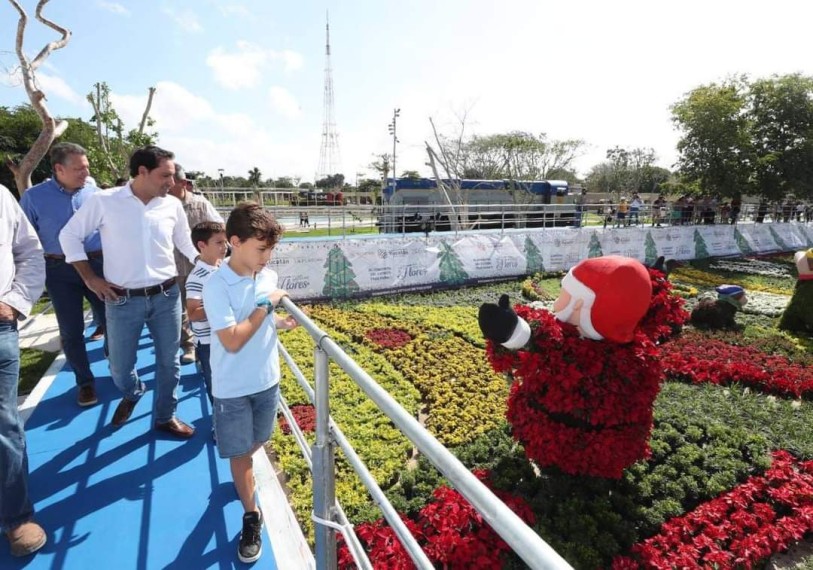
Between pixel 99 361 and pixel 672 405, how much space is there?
594cm

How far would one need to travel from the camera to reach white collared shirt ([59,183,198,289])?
9.36 ft

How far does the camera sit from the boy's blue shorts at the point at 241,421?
2.13 meters

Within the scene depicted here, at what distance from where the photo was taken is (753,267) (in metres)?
13.4

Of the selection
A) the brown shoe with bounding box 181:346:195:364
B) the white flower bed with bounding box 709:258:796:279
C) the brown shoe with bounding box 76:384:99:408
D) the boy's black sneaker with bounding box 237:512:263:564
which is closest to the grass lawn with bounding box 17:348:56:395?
the brown shoe with bounding box 76:384:99:408

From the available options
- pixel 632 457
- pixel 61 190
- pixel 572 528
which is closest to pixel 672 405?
pixel 632 457

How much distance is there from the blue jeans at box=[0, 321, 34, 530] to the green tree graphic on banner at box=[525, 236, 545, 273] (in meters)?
10.6

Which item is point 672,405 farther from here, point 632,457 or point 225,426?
point 225,426

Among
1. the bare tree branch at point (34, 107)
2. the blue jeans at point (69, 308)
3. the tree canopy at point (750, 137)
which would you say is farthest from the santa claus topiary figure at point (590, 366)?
the tree canopy at point (750, 137)

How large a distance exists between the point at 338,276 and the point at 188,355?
4194mm

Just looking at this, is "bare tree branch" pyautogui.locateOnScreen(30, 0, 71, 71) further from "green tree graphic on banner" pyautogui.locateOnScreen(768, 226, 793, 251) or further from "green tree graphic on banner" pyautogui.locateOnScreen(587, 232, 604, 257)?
"green tree graphic on banner" pyautogui.locateOnScreen(768, 226, 793, 251)

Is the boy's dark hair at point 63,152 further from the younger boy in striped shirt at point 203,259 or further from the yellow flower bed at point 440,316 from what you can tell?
the yellow flower bed at point 440,316

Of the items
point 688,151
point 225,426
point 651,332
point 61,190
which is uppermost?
point 688,151

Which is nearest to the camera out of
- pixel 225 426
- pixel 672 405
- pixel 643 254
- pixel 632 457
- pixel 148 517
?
pixel 225 426

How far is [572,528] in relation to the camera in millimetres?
2699
